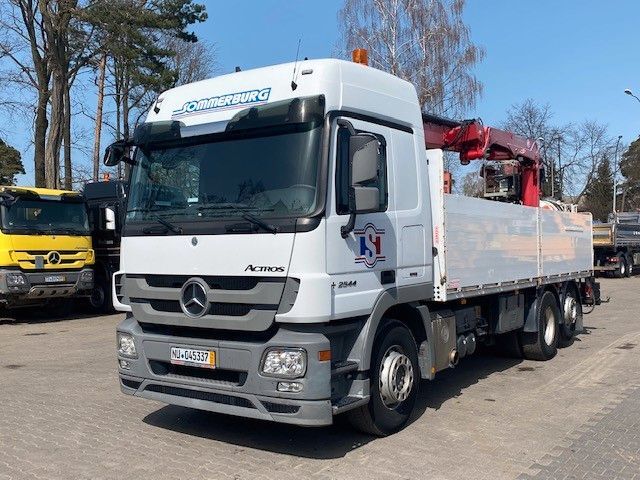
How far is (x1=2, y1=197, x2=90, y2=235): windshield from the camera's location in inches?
515

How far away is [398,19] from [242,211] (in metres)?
25.2

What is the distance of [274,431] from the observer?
19.3 ft

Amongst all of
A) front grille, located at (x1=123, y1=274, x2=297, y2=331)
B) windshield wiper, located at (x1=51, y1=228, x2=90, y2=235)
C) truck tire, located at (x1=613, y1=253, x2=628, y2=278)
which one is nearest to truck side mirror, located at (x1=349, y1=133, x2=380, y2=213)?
front grille, located at (x1=123, y1=274, x2=297, y2=331)

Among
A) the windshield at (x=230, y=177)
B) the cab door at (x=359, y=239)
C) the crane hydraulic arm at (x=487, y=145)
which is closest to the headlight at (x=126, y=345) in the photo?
the windshield at (x=230, y=177)

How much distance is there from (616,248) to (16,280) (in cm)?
2292

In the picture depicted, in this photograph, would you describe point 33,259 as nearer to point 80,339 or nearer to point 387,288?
point 80,339

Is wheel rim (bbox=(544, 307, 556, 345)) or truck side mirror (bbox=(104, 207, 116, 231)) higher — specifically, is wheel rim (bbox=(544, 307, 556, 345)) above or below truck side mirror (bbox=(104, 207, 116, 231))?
below

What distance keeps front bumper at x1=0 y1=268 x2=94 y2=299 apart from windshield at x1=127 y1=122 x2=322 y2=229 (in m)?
8.51

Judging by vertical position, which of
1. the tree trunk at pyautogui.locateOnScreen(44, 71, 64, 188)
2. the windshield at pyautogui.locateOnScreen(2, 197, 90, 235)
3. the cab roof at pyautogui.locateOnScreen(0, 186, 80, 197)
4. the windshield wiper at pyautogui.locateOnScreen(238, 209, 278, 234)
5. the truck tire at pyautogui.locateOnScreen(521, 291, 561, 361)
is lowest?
the truck tire at pyautogui.locateOnScreen(521, 291, 561, 361)

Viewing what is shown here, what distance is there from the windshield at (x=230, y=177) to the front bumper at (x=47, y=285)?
8510 mm

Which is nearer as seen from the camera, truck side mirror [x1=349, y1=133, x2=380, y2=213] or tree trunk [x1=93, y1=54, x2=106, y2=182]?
truck side mirror [x1=349, y1=133, x2=380, y2=213]

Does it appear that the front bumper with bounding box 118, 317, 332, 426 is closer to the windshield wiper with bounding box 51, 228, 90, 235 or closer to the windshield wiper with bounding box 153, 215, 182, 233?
the windshield wiper with bounding box 153, 215, 182, 233

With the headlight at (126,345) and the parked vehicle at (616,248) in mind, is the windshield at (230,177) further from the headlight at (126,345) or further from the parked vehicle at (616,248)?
the parked vehicle at (616,248)

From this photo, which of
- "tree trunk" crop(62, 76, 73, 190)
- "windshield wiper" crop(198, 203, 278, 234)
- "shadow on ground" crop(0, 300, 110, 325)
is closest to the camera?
"windshield wiper" crop(198, 203, 278, 234)
